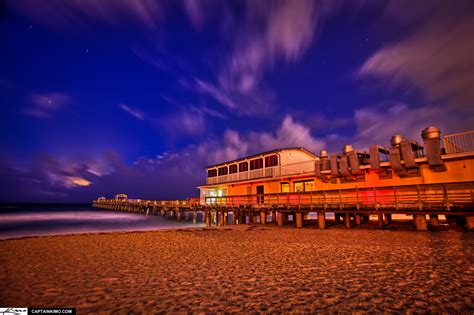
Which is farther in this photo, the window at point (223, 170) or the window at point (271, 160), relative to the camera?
the window at point (223, 170)

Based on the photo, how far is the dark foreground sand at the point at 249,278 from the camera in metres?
4.58

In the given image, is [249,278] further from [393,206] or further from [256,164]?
[256,164]

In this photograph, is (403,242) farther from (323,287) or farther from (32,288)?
(32,288)

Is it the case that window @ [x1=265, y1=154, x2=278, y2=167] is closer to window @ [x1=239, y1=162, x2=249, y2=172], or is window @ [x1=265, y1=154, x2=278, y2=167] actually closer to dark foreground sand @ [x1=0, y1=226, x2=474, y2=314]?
window @ [x1=239, y1=162, x2=249, y2=172]

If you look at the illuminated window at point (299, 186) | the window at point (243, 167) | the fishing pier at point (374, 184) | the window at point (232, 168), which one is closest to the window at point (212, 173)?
the window at point (232, 168)

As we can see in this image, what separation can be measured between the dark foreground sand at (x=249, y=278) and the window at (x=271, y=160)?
17.5 meters

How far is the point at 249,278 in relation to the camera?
614 cm

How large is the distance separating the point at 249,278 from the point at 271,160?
2219cm

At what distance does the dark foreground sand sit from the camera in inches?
180

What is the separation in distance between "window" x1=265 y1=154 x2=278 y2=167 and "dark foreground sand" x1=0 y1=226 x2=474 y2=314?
1745 centimetres

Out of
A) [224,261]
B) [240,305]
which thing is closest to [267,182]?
[224,261]

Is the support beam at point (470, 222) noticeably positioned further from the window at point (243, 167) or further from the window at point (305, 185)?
the window at point (243, 167)
